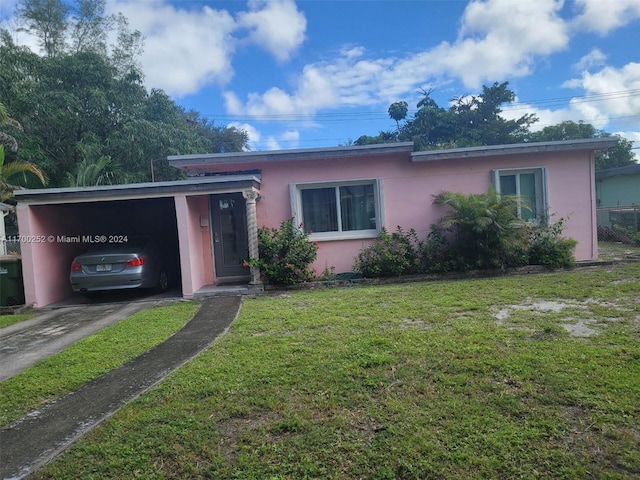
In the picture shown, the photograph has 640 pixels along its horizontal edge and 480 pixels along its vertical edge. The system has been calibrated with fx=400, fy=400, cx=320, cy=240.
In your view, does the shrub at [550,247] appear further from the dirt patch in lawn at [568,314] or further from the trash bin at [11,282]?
the trash bin at [11,282]

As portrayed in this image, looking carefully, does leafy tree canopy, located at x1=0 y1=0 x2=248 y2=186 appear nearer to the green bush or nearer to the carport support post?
the carport support post

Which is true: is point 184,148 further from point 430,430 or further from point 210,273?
point 430,430

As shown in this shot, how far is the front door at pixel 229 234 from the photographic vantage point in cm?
1017

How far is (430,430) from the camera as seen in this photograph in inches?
108

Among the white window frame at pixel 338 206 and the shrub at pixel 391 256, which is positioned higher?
the white window frame at pixel 338 206

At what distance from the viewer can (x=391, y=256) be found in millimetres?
9234

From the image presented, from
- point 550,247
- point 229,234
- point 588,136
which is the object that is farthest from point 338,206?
point 588,136

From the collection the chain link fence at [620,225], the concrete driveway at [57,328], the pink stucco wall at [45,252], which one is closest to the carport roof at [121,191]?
the pink stucco wall at [45,252]

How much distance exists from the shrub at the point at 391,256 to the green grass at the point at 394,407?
3883mm

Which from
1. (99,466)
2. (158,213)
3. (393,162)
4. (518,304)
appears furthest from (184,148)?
(99,466)

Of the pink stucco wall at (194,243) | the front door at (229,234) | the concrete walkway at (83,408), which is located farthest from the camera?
the front door at (229,234)

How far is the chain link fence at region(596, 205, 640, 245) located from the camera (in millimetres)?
14727

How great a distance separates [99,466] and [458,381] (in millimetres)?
2756

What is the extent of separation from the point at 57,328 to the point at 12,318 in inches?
68.9
